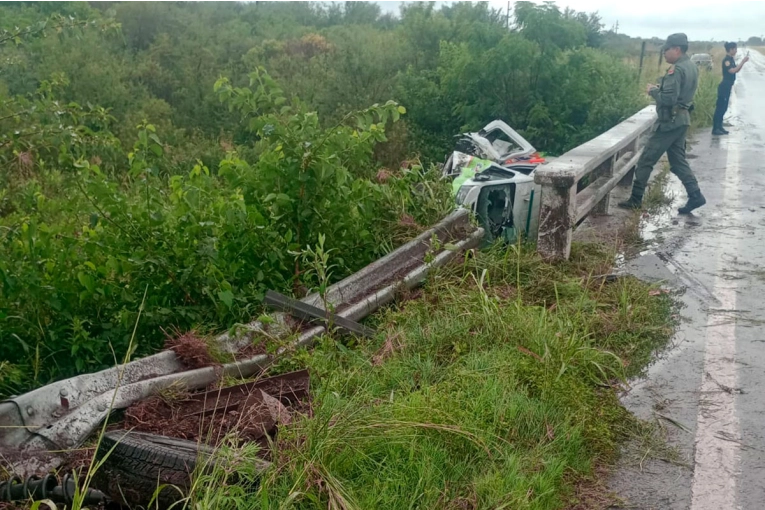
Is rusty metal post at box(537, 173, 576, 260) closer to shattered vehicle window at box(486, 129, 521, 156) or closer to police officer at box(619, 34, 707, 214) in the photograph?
police officer at box(619, 34, 707, 214)

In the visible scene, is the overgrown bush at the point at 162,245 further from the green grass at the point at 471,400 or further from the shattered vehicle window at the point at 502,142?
the shattered vehicle window at the point at 502,142

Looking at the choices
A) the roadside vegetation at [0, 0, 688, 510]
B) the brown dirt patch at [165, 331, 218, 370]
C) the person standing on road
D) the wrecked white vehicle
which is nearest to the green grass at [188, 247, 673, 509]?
the roadside vegetation at [0, 0, 688, 510]

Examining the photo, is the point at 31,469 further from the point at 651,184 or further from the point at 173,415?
the point at 651,184

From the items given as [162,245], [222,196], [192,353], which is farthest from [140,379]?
[222,196]

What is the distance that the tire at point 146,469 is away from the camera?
3.01 m

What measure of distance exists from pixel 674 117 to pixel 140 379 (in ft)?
23.3

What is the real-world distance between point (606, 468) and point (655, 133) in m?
6.12

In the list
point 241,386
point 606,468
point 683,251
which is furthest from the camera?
point 683,251

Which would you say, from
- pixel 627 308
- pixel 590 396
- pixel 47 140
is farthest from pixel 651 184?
pixel 47 140

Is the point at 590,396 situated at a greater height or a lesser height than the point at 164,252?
lesser

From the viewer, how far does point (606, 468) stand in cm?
367

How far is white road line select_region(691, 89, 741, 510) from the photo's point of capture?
3467 millimetres

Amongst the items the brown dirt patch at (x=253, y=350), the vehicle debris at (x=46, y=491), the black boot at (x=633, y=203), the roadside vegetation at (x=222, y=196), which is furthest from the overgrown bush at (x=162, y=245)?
the black boot at (x=633, y=203)

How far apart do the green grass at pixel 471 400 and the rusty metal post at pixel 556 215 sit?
435mm
